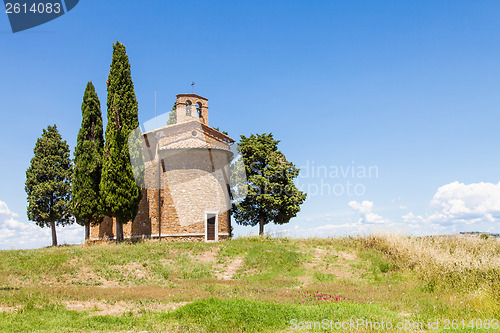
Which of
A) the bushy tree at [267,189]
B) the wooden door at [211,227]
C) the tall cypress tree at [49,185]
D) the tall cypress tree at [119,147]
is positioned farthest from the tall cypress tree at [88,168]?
the bushy tree at [267,189]

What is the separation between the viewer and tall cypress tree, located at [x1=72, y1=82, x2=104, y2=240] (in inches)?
1168

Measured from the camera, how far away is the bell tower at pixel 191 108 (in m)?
34.3

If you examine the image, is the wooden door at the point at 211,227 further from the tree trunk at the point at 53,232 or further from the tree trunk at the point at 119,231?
the tree trunk at the point at 53,232

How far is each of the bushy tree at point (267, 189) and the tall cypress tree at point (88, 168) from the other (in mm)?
11817

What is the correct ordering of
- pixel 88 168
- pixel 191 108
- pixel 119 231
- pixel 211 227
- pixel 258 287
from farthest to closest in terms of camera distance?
pixel 191 108
pixel 211 227
pixel 88 168
pixel 119 231
pixel 258 287

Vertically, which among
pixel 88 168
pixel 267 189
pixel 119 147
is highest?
pixel 119 147

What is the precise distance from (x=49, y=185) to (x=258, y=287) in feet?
83.5

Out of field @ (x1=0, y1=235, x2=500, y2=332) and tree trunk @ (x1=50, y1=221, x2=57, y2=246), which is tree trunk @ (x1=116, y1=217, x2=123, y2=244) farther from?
tree trunk @ (x1=50, y1=221, x2=57, y2=246)

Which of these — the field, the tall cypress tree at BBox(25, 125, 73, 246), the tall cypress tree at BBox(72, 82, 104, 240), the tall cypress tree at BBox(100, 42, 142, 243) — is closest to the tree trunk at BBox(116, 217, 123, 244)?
the tall cypress tree at BBox(100, 42, 142, 243)

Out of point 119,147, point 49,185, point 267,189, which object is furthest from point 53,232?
point 267,189

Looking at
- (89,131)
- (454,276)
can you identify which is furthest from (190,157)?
(454,276)

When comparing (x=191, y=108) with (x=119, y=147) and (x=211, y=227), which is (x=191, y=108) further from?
(x=211, y=227)

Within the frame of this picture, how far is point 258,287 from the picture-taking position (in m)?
17.1

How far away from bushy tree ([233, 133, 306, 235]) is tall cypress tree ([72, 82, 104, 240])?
11817mm
